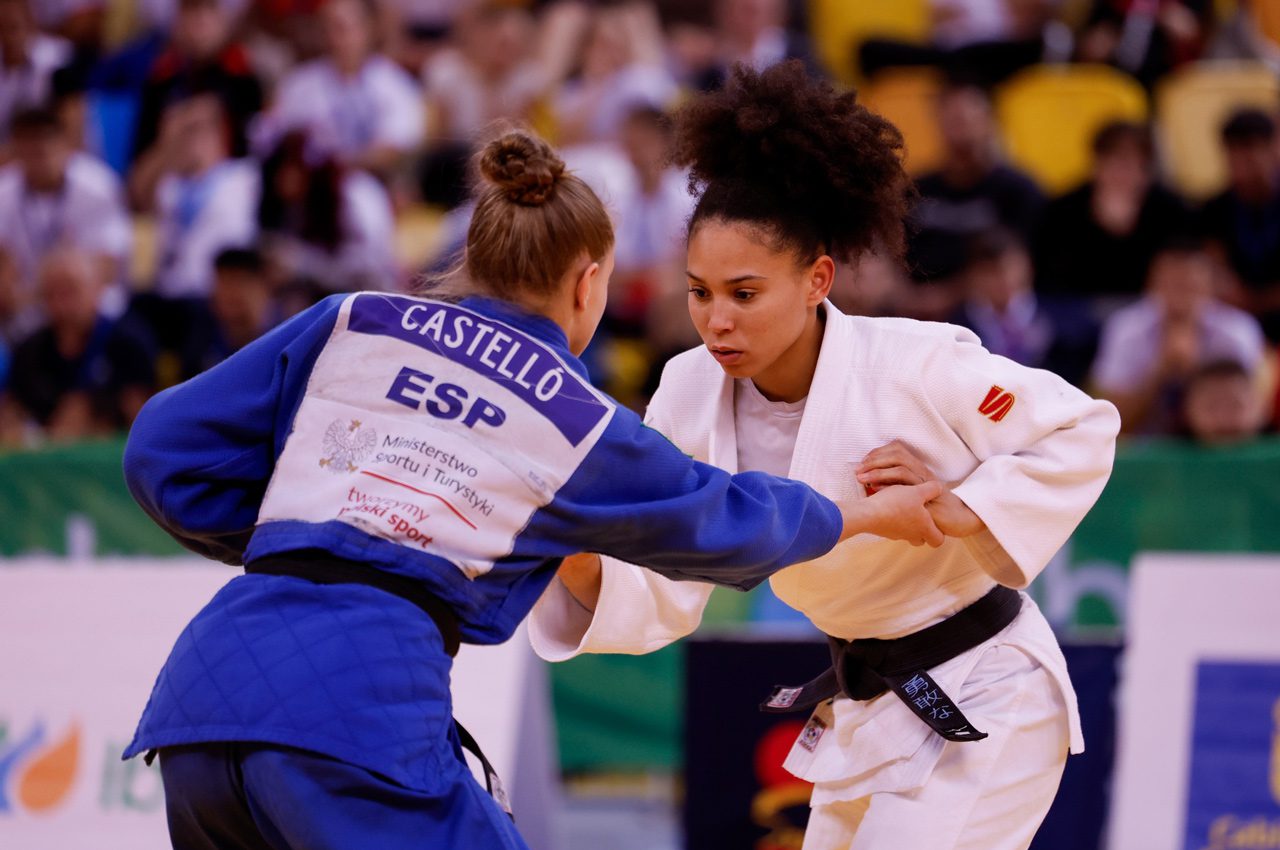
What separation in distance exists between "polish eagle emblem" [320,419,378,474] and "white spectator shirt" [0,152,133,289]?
21.6ft

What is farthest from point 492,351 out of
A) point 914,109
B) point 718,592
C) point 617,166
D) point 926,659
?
point 914,109

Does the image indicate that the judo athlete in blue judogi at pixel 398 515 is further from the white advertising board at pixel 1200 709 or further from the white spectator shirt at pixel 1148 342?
the white spectator shirt at pixel 1148 342

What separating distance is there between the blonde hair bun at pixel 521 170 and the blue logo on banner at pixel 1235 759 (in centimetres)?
328

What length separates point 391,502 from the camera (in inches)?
99.7

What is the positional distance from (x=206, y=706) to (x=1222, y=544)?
460cm

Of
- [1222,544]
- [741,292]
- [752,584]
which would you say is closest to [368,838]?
[752,584]

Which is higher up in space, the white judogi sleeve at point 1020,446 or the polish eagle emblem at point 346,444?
the white judogi sleeve at point 1020,446

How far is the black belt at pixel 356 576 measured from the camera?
253cm

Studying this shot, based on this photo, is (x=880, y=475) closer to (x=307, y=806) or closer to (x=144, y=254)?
(x=307, y=806)

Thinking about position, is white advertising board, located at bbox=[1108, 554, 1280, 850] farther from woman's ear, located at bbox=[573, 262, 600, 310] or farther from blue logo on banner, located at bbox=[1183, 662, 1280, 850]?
woman's ear, located at bbox=[573, 262, 600, 310]

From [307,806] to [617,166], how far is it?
658 cm

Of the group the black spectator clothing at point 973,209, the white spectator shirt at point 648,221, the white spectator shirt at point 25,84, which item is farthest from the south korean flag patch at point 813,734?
the white spectator shirt at point 25,84

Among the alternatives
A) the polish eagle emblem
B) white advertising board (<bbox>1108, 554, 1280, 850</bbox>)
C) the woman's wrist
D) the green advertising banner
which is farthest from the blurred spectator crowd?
the polish eagle emblem

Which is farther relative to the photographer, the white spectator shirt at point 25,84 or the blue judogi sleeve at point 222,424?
the white spectator shirt at point 25,84
